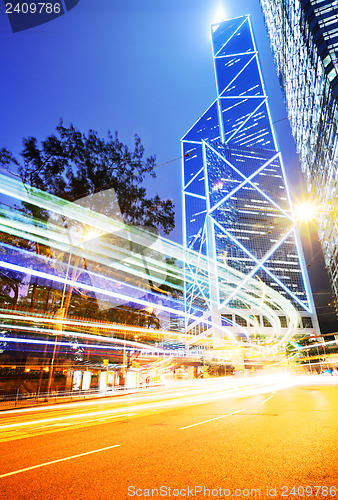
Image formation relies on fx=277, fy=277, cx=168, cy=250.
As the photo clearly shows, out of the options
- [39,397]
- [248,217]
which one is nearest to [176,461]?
[39,397]

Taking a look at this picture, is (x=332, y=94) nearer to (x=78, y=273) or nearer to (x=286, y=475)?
(x=78, y=273)

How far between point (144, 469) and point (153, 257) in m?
22.2

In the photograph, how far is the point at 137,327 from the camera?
26516 millimetres

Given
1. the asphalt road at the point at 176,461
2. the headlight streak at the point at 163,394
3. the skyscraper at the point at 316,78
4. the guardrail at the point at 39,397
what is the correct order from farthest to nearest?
1. the skyscraper at the point at 316,78
2. the guardrail at the point at 39,397
3. the headlight streak at the point at 163,394
4. the asphalt road at the point at 176,461

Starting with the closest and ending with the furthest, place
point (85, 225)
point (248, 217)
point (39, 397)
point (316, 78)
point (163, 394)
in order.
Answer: point (39, 397) < point (163, 394) < point (85, 225) < point (316, 78) < point (248, 217)

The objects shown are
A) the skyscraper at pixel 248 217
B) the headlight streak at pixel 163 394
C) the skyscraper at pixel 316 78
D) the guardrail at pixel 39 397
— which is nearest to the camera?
the headlight streak at pixel 163 394

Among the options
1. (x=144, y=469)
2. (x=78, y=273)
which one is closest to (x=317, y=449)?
(x=144, y=469)

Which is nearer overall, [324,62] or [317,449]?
[317,449]

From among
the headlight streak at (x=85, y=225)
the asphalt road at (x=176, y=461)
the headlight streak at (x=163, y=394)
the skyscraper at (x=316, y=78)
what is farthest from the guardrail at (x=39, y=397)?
the skyscraper at (x=316, y=78)

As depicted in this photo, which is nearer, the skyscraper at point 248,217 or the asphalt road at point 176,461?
the asphalt road at point 176,461

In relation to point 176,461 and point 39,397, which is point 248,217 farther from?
point 176,461

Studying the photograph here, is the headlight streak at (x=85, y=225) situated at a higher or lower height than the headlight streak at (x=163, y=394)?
higher

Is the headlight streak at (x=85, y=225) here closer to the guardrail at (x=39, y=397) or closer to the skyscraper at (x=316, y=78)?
the guardrail at (x=39, y=397)

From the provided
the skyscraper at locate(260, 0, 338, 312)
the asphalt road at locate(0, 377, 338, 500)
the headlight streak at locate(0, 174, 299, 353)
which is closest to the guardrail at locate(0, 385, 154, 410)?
the headlight streak at locate(0, 174, 299, 353)
